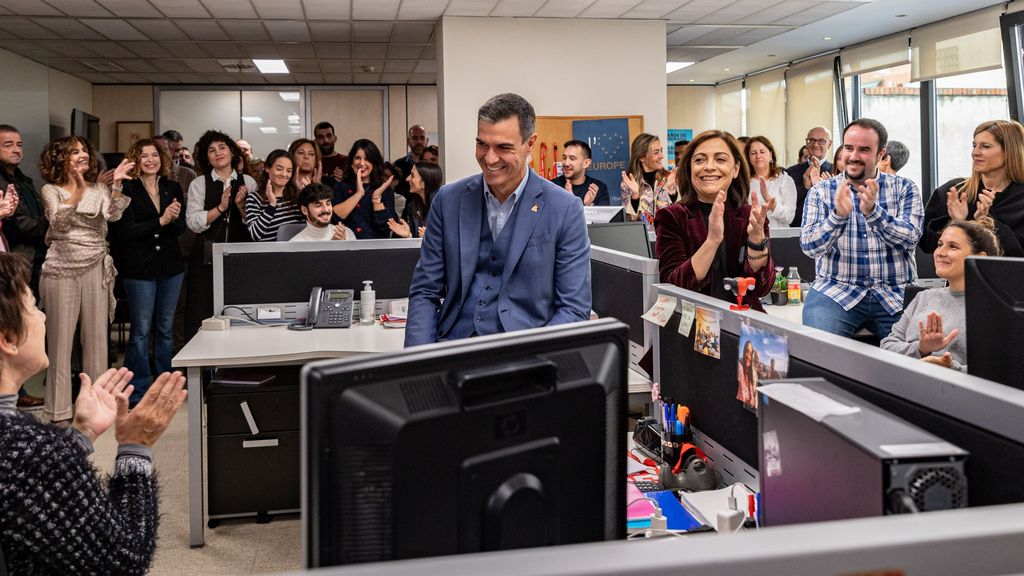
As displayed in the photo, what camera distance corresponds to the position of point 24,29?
7590 mm

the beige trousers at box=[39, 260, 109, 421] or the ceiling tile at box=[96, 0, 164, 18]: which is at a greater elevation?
the ceiling tile at box=[96, 0, 164, 18]

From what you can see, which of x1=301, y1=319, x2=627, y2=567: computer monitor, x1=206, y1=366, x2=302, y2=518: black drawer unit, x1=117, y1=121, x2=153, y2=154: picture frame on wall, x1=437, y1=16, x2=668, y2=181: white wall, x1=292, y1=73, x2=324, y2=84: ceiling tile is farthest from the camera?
x1=117, y1=121, x2=153, y2=154: picture frame on wall

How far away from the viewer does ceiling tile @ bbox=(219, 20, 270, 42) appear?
738cm

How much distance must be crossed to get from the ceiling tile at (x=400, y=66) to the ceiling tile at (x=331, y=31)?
5.20 ft

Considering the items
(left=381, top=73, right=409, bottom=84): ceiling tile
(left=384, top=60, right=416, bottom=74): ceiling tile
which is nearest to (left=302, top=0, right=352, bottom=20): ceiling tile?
(left=384, top=60, right=416, bottom=74): ceiling tile

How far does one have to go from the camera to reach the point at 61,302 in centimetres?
459

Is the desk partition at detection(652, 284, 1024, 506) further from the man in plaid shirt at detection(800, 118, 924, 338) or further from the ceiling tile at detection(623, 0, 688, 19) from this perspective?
the ceiling tile at detection(623, 0, 688, 19)

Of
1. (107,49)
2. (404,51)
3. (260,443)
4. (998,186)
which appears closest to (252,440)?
(260,443)

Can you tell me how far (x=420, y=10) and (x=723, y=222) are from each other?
5.09 metres

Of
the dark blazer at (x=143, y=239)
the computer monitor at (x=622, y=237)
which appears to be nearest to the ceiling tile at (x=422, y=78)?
the dark blazer at (x=143, y=239)

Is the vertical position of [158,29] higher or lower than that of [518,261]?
higher

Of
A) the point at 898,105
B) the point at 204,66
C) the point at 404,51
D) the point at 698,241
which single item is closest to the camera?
the point at 698,241

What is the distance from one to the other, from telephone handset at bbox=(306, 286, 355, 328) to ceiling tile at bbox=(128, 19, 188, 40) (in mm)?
4502

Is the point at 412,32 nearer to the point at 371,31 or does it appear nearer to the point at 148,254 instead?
the point at 371,31
